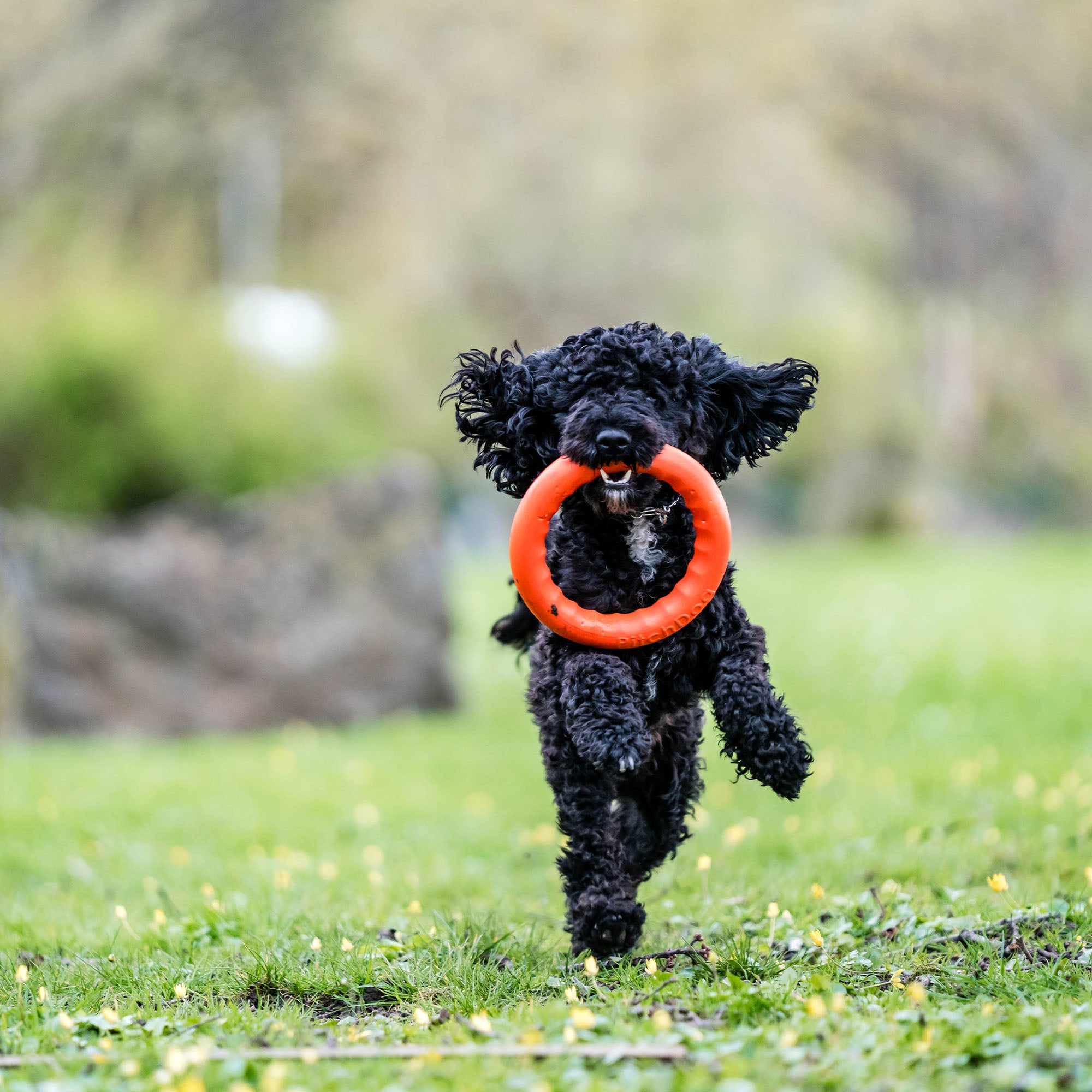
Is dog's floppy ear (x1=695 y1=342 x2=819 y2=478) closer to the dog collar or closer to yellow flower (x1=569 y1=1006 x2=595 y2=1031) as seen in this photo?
the dog collar

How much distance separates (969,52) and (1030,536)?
1234cm

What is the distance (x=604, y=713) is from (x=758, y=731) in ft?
1.43

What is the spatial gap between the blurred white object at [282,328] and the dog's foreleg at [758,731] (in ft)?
34.4

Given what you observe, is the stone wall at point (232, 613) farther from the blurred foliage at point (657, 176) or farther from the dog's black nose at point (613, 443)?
the blurred foliage at point (657, 176)

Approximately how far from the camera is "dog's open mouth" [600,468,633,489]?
138 inches

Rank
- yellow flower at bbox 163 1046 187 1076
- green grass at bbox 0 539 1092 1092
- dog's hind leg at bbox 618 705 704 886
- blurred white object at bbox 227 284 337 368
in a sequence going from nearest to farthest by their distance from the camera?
→ yellow flower at bbox 163 1046 187 1076 → green grass at bbox 0 539 1092 1092 → dog's hind leg at bbox 618 705 704 886 → blurred white object at bbox 227 284 337 368

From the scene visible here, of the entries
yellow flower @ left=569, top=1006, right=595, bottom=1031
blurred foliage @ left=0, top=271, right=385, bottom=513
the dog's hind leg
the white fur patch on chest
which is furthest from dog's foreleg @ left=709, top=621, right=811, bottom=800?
blurred foliage @ left=0, top=271, right=385, bottom=513

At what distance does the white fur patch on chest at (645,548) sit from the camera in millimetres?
3717

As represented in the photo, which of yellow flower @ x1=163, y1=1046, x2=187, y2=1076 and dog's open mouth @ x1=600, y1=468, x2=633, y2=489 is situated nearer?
yellow flower @ x1=163, y1=1046, x2=187, y2=1076

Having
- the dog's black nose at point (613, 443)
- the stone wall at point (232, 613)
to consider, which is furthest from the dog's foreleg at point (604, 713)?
the stone wall at point (232, 613)

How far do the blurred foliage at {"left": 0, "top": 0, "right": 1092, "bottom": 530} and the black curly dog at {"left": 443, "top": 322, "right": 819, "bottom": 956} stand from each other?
47.9 ft

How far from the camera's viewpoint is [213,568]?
34.7 ft

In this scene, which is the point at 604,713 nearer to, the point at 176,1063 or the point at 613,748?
the point at 613,748

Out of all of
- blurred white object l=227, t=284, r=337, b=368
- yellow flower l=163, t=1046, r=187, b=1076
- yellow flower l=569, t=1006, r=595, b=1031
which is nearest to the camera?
yellow flower l=163, t=1046, r=187, b=1076
